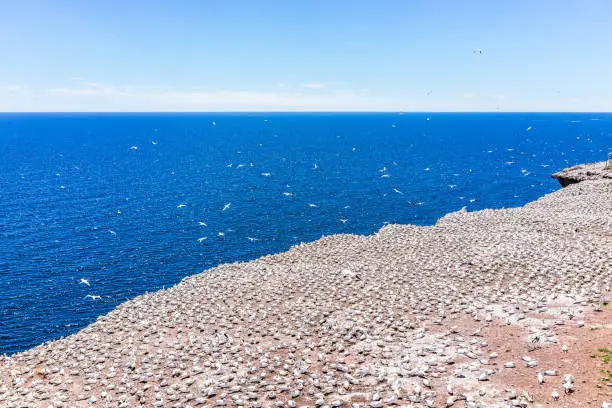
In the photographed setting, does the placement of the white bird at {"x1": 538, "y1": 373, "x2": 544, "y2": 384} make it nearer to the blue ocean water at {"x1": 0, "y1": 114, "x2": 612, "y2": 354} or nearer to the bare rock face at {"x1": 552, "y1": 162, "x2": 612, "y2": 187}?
the blue ocean water at {"x1": 0, "y1": 114, "x2": 612, "y2": 354}

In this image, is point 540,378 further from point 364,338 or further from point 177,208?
point 177,208

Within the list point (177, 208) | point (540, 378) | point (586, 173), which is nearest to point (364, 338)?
point (540, 378)

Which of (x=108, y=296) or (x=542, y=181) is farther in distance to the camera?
(x=542, y=181)

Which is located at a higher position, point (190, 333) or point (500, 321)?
point (500, 321)

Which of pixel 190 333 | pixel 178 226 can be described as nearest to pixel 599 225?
pixel 190 333

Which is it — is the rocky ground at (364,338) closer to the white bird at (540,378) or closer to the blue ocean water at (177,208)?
the white bird at (540,378)

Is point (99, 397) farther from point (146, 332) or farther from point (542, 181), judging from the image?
point (542, 181)

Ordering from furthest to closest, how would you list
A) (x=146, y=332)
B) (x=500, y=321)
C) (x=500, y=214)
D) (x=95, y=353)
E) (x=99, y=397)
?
(x=500, y=214), (x=146, y=332), (x=95, y=353), (x=500, y=321), (x=99, y=397)

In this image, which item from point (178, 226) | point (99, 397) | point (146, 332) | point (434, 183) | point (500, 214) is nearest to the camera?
point (99, 397)
